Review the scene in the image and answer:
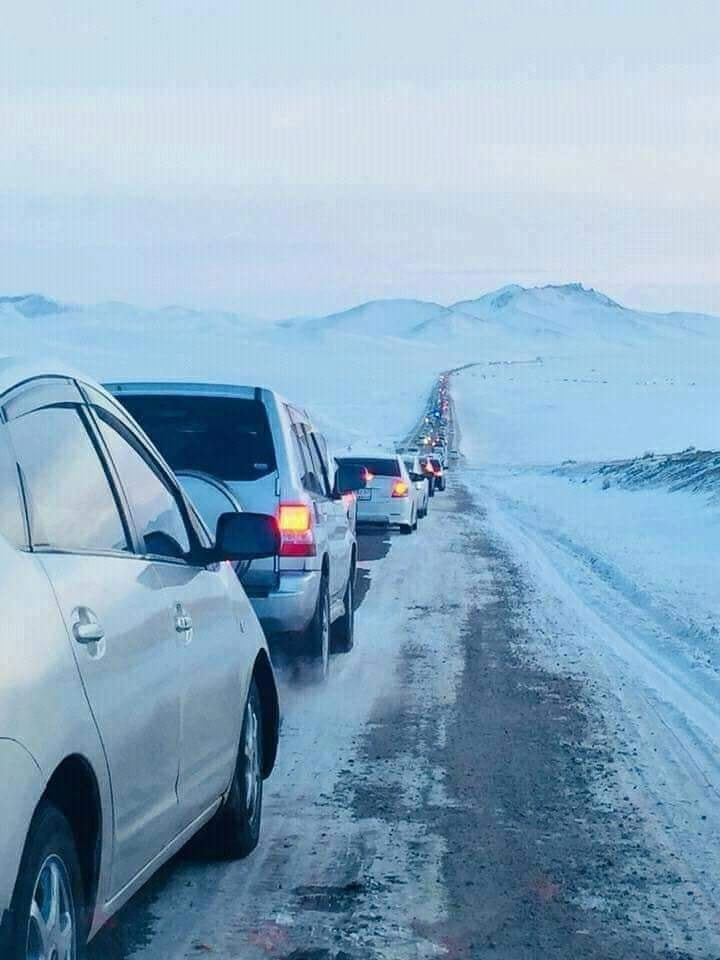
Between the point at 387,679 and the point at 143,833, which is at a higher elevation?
the point at 143,833

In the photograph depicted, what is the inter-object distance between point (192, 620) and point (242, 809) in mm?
1253

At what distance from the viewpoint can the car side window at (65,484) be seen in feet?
13.9

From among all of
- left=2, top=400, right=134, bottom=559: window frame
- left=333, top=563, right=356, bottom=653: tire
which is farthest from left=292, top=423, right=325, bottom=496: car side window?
left=2, top=400, right=134, bottom=559: window frame

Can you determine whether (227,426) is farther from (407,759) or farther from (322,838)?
(322,838)

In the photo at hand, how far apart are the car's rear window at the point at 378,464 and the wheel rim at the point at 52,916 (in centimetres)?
2060

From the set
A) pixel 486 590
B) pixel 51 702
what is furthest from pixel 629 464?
pixel 51 702

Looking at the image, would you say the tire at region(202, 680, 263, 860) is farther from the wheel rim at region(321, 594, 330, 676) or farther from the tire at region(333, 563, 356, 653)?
the tire at region(333, 563, 356, 653)

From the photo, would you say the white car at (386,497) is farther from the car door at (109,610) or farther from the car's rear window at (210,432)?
the car door at (109,610)

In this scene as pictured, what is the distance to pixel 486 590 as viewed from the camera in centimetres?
1684

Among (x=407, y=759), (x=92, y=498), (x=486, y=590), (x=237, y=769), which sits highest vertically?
(x=92, y=498)

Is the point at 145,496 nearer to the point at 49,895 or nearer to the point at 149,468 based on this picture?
the point at 149,468

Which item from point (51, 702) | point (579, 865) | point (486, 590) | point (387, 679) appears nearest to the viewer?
point (51, 702)

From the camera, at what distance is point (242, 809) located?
621 centimetres

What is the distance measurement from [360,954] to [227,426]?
16.9 ft
